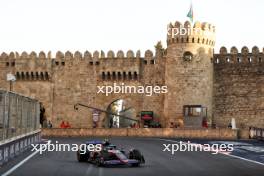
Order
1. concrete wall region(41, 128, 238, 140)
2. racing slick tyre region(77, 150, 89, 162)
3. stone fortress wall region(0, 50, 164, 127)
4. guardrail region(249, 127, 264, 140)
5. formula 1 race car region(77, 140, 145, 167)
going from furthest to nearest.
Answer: stone fortress wall region(0, 50, 164, 127) → concrete wall region(41, 128, 238, 140) → guardrail region(249, 127, 264, 140) → racing slick tyre region(77, 150, 89, 162) → formula 1 race car region(77, 140, 145, 167)

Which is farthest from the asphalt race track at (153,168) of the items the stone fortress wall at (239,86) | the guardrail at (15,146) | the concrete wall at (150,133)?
the stone fortress wall at (239,86)

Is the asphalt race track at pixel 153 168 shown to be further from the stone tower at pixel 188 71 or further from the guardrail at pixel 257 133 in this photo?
the stone tower at pixel 188 71

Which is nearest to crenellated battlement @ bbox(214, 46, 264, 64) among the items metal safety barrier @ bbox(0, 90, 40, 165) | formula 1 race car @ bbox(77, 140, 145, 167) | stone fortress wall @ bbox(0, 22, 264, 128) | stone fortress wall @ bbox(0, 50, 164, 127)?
stone fortress wall @ bbox(0, 22, 264, 128)

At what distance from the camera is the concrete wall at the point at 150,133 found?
155 ft

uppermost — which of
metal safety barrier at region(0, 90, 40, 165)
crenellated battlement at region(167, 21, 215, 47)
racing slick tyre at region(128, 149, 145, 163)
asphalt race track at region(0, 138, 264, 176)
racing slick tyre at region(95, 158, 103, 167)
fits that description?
crenellated battlement at region(167, 21, 215, 47)

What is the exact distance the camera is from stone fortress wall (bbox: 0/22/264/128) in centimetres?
5306

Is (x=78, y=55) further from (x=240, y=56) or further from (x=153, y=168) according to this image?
(x=153, y=168)

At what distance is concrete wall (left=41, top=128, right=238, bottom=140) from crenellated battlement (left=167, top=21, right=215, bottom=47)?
28.6 feet

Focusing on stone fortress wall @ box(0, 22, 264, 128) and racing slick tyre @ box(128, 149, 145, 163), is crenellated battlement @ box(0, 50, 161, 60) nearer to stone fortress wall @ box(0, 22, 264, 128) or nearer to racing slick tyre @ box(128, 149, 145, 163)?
stone fortress wall @ box(0, 22, 264, 128)

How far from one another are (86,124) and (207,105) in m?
11.6

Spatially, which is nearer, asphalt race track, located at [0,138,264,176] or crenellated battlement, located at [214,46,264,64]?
asphalt race track, located at [0,138,264,176]

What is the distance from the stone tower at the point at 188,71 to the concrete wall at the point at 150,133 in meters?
4.44

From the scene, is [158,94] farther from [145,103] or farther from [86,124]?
[86,124]

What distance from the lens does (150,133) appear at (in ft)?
162
